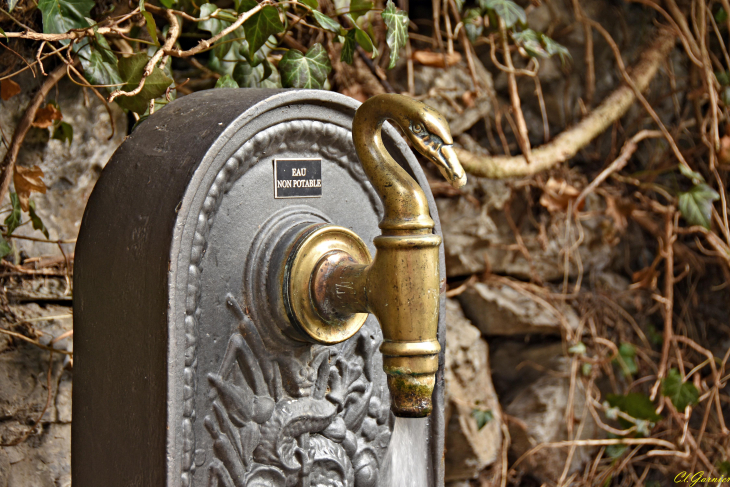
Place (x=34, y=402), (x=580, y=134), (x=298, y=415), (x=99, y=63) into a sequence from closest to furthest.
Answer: (x=298, y=415) < (x=99, y=63) < (x=34, y=402) < (x=580, y=134)

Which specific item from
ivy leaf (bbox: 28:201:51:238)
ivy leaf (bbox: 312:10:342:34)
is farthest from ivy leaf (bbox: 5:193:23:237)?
ivy leaf (bbox: 312:10:342:34)

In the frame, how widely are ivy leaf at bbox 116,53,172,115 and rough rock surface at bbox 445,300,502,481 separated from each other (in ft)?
2.57

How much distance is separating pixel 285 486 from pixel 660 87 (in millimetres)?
1366

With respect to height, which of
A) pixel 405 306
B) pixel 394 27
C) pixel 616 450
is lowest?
pixel 616 450

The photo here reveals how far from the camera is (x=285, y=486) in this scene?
74cm

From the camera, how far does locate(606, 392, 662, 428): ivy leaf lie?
1436 mm

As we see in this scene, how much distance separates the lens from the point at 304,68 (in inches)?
38.1

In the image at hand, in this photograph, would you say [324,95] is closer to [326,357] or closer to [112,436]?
[326,357]

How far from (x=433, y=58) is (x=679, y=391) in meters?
0.89

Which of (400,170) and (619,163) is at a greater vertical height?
(619,163)

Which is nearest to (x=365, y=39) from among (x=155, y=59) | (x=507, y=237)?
(x=155, y=59)

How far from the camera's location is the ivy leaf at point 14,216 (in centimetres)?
91

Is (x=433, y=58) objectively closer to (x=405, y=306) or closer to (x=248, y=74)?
(x=248, y=74)

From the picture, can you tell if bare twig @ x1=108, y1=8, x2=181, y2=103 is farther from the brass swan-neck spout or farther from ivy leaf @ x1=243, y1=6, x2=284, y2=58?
the brass swan-neck spout
